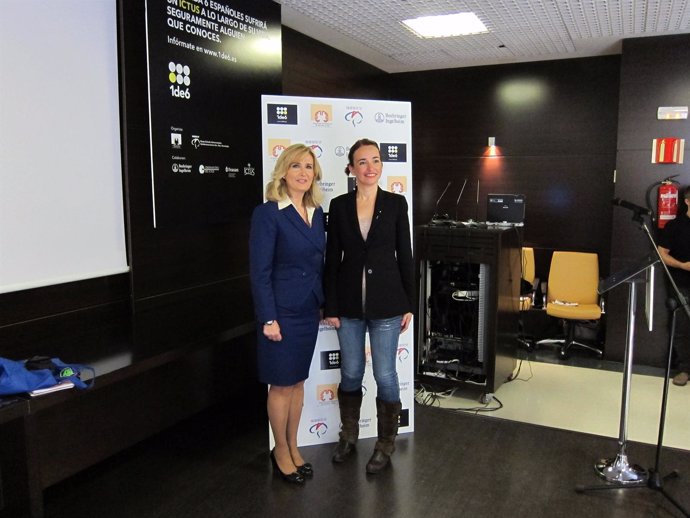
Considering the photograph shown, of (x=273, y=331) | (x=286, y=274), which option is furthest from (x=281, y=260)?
(x=273, y=331)

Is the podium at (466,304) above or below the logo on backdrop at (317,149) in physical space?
below

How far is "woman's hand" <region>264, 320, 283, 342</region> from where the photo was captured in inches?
99.0

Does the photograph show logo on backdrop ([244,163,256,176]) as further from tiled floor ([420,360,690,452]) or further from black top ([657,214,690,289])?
black top ([657,214,690,289])

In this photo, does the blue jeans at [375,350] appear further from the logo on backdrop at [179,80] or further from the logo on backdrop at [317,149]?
the logo on backdrop at [179,80]

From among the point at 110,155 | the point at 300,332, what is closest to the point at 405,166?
the point at 300,332

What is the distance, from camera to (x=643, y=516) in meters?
2.49

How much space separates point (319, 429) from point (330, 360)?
1.28 ft

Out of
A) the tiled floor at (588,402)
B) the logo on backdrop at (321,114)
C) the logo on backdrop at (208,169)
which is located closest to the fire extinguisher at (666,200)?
the tiled floor at (588,402)

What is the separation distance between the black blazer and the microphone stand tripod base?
1.28 metres

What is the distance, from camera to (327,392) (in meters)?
3.17

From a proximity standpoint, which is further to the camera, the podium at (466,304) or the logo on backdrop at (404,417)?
the podium at (466,304)

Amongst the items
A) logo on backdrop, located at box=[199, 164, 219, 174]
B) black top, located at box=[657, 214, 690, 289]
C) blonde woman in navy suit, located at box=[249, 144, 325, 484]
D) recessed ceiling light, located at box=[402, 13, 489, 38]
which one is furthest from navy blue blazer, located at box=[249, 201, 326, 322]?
black top, located at box=[657, 214, 690, 289]

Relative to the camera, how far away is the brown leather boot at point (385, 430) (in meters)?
2.88

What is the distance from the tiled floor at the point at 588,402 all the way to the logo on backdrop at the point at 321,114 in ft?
7.13
